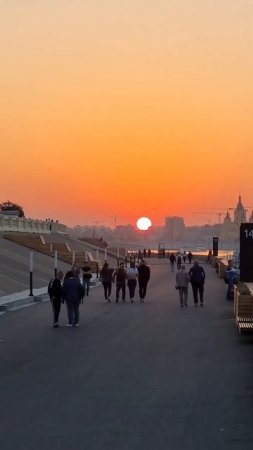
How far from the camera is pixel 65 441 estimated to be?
26.8 feet

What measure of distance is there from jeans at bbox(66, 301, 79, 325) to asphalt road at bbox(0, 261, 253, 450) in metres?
0.35

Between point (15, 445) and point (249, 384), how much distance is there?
16.7 ft

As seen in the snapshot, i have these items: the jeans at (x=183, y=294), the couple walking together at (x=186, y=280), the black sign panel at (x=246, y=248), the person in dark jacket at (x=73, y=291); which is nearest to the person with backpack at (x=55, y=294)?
the person in dark jacket at (x=73, y=291)

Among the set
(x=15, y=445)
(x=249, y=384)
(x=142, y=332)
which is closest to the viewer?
(x=15, y=445)

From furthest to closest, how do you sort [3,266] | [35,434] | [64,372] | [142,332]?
[3,266] < [142,332] < [64,372] < [35,434]

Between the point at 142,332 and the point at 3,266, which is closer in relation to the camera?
the point at 142,332

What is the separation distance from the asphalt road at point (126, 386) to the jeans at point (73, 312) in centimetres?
35

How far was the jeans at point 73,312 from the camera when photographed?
20.4 metres

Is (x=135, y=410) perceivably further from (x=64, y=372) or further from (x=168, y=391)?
(x=64, y=372)

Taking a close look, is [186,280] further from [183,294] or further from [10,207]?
[10,207]

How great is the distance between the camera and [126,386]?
11.6m

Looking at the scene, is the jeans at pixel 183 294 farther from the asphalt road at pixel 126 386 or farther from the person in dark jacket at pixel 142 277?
the asphalt road at pixel 126 386

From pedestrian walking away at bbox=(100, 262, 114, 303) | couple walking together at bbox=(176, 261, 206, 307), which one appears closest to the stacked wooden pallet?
couple walking together at bbox=(176, 261, 206, 307)

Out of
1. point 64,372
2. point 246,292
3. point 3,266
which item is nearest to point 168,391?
point 64,372
